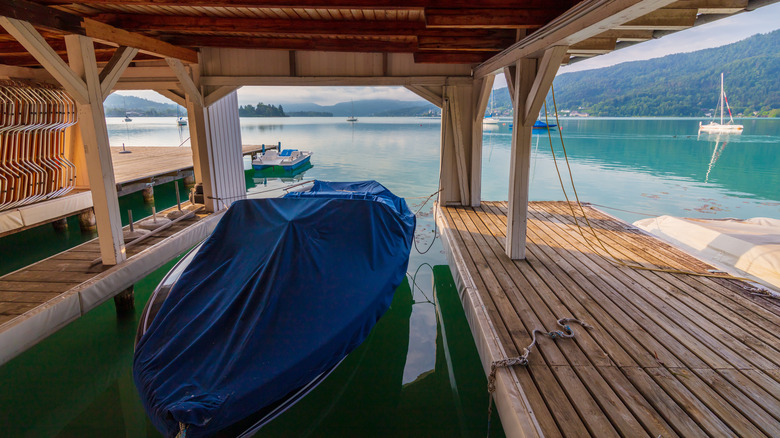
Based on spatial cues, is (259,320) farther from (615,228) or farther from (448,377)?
(615,228)

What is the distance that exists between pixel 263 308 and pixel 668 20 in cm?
384

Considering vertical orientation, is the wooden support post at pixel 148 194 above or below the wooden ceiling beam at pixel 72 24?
below

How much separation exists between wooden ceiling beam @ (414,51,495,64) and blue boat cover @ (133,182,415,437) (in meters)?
3.26

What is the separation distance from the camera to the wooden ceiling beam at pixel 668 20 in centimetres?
313

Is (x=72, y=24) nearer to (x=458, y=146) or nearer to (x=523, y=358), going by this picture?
(x=523, y=358)

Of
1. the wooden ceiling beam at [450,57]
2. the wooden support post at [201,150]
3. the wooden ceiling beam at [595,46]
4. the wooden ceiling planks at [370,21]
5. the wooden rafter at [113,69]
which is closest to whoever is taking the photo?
the wooden ceiling planks at [370,21]

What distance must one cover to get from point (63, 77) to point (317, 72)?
13.5 feet

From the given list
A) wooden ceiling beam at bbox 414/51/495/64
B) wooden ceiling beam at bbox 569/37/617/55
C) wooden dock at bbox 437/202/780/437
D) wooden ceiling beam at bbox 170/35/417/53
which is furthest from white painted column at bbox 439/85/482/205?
wooden ceiling beam at bbox 569/37/617/55

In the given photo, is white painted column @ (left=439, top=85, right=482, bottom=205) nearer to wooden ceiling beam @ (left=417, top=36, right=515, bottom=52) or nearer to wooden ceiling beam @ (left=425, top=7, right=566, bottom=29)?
wooden ceiling beam @ (left=417, top=36, right=515, bottom=52)

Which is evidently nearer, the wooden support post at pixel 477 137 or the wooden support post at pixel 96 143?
the wooden support post at pixel 96 143

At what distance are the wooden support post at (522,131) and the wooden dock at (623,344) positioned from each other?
352 mm

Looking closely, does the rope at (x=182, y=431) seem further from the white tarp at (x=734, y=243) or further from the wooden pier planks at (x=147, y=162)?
the wooden pier planks at (x=147, y=162)

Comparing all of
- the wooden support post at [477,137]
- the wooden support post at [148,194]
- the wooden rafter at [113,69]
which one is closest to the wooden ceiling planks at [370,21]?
the wooden rafter at [113,69]

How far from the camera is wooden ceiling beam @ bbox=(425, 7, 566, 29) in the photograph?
390 cm
